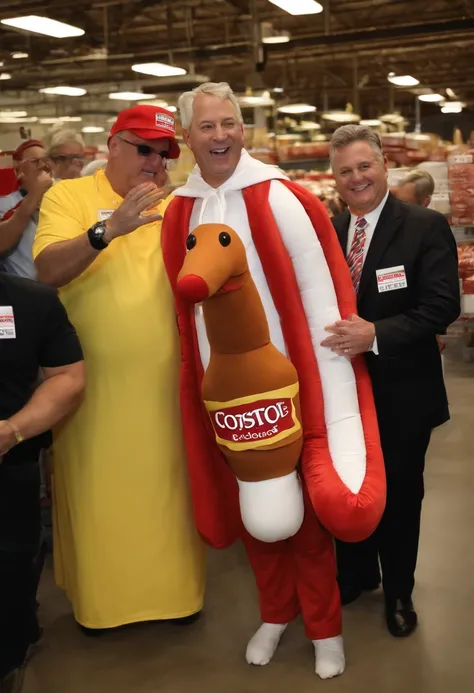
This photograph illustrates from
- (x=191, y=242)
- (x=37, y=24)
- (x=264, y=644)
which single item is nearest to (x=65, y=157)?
(x=191, y=242)

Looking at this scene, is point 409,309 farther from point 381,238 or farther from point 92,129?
point 92,129

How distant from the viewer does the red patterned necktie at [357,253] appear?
254cm

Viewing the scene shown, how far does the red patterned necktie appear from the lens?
99.8 inches

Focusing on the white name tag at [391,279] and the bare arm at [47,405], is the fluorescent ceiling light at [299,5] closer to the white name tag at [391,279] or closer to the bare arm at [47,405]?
the white name tag at [391,279]

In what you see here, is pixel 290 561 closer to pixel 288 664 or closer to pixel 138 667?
pixel 288 664

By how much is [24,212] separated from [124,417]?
1044 mm

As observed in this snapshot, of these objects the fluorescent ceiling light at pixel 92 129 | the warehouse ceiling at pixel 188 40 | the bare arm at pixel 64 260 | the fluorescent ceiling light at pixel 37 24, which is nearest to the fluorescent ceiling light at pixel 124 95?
the warehouse ceiling at pixel 188 40

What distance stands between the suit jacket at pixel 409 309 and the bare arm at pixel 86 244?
2.35 feet

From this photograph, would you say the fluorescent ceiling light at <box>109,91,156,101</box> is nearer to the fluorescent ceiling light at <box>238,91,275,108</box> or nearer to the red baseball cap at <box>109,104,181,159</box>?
the fluorescent ceiling light at <box>238,91,275,108</box>

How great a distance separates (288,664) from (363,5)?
10659mm

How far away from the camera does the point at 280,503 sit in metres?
2.23

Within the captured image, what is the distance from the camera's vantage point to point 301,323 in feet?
7.39

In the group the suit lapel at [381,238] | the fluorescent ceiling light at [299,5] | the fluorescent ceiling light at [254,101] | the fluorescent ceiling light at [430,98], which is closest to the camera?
the suit lapel at [381,238]

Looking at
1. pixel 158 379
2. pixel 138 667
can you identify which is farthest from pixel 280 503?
pixel 138 667
